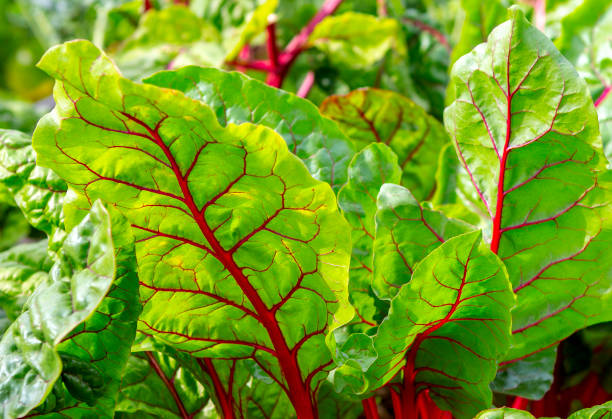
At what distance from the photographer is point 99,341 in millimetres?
480

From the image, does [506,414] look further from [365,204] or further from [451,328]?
[365,204]

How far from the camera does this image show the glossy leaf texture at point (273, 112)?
57cm

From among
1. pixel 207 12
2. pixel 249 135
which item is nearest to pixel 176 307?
pixel 249 135

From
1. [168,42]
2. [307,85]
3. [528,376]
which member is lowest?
[528,376]

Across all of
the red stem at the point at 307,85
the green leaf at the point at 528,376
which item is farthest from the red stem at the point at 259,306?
the red stem at the point at 307,85

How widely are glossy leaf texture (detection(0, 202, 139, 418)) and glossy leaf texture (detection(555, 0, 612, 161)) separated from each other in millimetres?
564

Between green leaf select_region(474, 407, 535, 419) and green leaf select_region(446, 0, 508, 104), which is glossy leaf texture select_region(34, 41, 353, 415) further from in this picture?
A: green leaf select_region(446, 0, 508, 104)

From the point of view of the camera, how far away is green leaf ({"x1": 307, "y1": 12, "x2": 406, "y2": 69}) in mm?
1104

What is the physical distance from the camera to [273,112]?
589mm

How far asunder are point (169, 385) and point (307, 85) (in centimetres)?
73

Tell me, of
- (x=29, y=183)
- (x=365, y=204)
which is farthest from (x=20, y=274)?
(x=365, y=204)

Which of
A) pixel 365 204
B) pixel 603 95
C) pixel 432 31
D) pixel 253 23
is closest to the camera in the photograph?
pixel 365 204

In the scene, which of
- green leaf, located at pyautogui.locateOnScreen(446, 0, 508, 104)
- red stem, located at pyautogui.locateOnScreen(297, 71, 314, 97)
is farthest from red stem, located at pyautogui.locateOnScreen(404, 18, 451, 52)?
green leaf, located at pyautogui.locateOnScreen(446, 0, 508, 104)

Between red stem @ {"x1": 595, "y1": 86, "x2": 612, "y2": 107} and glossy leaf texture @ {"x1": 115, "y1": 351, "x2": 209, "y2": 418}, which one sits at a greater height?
red stem @ {"x1": 595, "y1": 86, "x2": 612, "y2": 107}
